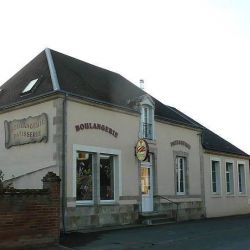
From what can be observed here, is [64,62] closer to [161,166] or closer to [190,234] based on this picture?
[161,166]

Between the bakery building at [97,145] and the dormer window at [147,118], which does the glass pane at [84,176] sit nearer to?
the bakery building at [97,145]

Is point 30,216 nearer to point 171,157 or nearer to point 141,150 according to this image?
point 141,150

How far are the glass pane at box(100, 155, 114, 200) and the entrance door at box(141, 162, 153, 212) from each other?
2.21 metres

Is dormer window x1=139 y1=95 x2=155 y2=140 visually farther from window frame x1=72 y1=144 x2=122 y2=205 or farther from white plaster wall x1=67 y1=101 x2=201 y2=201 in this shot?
window frame x1=72 y1=144 x2=122 y2=205

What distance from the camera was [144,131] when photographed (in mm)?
21906

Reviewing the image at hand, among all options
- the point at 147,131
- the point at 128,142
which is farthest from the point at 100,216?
the point at 147,131

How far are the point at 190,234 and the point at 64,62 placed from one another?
9.87 metres

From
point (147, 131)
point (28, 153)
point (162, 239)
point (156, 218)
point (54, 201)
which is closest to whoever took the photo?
point (54, 201)

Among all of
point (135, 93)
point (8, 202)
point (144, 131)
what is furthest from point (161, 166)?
point (8, 202)

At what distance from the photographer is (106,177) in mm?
19750

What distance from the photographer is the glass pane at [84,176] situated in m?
18.4

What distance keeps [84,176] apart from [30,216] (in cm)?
569

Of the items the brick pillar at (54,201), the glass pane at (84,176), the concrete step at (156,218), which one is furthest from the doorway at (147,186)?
the brick pillar at (54,201)

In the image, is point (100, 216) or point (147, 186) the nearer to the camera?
point (100, 216)
